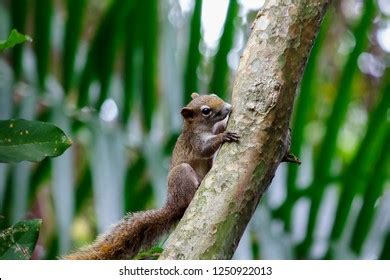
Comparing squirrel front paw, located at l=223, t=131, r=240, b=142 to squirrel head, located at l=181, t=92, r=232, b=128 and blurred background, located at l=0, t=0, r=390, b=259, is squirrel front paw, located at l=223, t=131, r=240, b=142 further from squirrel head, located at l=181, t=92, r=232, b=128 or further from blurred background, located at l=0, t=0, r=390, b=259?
blurred background, located at l=0, t=0, r=390, b=259

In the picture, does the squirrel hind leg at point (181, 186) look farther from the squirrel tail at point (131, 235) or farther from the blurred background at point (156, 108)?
the blurred background at point (156, 108)

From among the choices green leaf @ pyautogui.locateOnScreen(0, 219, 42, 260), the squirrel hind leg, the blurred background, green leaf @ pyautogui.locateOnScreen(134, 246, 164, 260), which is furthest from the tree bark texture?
the blurred background

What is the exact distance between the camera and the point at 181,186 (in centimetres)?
259

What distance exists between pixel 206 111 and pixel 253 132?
0.92 m

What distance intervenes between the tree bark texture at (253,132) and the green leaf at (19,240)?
0.30m

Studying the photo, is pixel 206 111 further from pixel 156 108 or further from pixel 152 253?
pixel 152 253

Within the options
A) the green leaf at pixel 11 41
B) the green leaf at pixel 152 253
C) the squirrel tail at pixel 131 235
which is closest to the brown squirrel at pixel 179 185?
the squirrel tail at pixel 131 235

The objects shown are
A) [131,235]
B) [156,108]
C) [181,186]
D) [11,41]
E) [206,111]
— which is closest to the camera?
[11,41]

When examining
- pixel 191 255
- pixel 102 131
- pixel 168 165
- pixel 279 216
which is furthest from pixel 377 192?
pixel 191 255

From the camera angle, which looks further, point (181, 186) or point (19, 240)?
point (181, 186)

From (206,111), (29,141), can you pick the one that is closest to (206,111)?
(206,111)

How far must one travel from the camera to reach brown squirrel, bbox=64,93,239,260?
2369 mm

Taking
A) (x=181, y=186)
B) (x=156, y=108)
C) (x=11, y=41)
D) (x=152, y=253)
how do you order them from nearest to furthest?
(x=11, y=41) < (x=152, y=253) < (x=181, y=186) < (x=156, y=108)

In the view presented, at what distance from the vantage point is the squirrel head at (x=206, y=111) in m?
2.74
